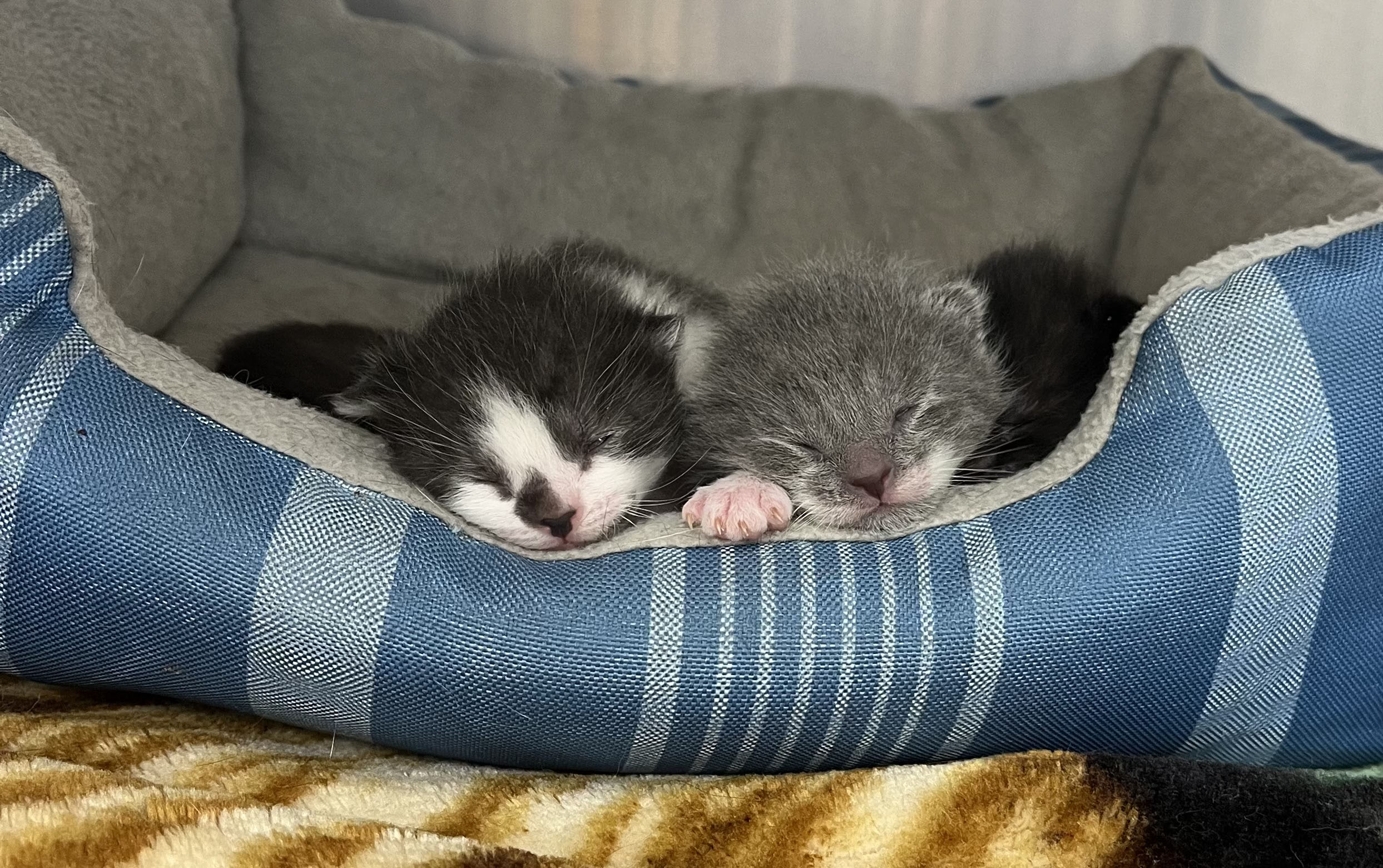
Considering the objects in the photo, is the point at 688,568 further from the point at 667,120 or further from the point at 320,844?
the point at 667,120

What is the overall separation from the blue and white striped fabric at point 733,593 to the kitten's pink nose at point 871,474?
0.82 ft

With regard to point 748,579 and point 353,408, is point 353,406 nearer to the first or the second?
point 353,408

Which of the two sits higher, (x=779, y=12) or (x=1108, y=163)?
(x=779, y=12)

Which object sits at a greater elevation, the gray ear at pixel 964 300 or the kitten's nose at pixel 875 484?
the gray ear at pixel 964 300

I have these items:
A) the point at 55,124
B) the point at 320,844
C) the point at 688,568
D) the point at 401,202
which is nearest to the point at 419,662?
the point at 320,844

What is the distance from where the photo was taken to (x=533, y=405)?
1.89m

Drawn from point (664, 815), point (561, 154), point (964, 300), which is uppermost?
point (964, 300)

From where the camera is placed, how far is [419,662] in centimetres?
144

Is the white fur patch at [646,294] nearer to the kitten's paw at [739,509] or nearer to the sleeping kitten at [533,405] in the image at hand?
the sleeping kitten at [533,405]

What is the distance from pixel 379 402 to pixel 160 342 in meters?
0.39

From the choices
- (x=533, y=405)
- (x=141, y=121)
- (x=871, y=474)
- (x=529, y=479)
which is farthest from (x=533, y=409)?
(x=141, y=121)

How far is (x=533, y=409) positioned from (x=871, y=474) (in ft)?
1.83

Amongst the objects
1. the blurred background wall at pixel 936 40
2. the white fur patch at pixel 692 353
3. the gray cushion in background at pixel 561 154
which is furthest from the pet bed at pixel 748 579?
the blurred background wall at pixel 936 40

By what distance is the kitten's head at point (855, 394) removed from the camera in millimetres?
1813
